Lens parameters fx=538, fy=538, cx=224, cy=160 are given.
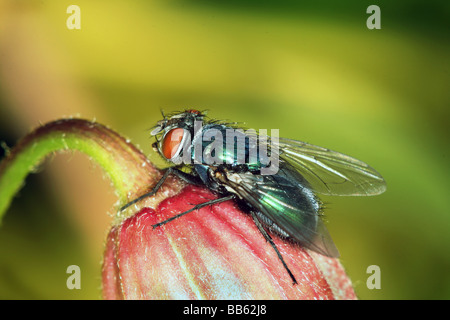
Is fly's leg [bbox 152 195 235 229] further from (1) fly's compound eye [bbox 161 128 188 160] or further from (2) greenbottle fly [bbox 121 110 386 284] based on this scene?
(1) fly's compound eye [bbox 161 128 188 160]

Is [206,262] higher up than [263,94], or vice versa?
[263,94]

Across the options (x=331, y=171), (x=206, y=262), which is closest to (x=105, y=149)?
(x=206, y=262)

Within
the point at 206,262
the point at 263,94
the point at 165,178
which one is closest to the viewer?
the point at 206,262

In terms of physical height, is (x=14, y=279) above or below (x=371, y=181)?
below

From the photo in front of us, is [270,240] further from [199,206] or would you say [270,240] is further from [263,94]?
[263,94]

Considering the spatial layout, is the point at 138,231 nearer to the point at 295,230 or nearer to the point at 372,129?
the point at 295,230

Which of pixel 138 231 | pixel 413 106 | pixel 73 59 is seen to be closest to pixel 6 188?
pixel 138 231

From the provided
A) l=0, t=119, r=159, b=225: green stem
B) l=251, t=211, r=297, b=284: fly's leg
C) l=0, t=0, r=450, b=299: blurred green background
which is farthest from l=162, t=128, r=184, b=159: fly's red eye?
l=0, t=0, r=450, b=299: blurred green background
